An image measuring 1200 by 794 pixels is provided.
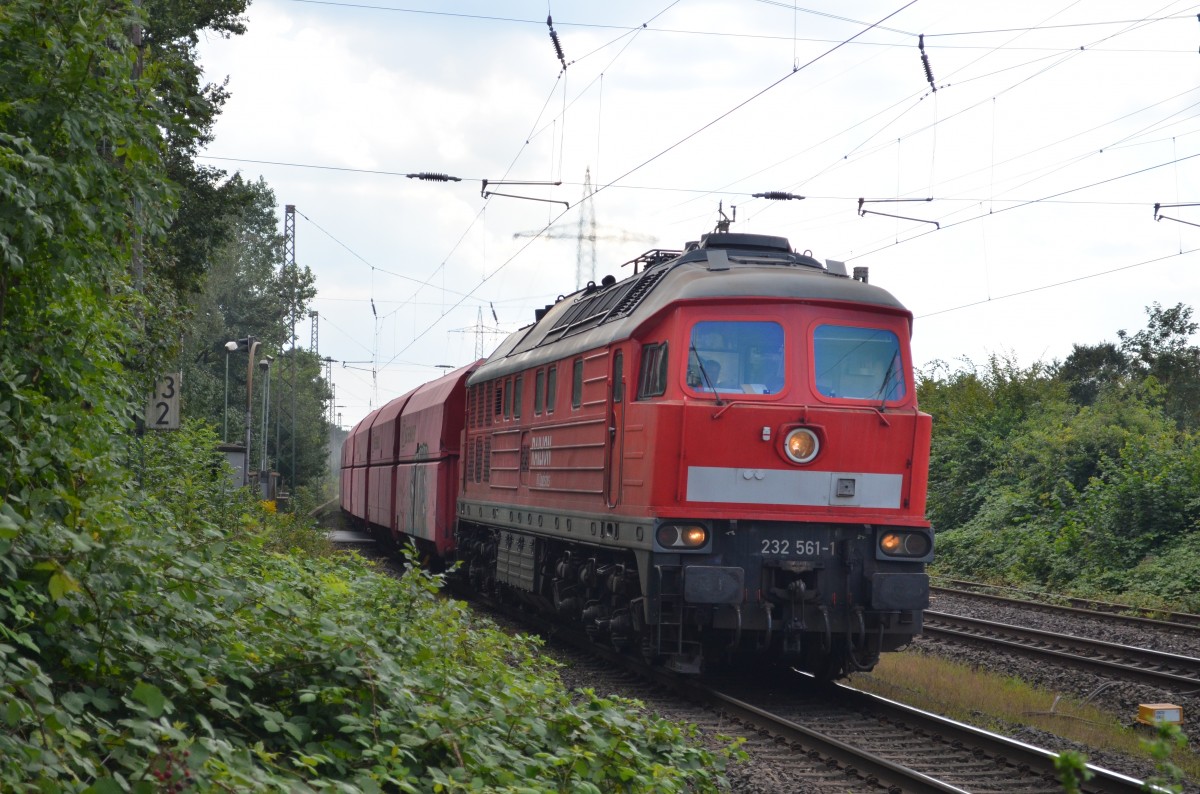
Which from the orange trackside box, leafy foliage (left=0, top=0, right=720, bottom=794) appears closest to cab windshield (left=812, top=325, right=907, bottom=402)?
the orange trackside box

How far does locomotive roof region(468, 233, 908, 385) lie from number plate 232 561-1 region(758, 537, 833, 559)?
6.95 ft

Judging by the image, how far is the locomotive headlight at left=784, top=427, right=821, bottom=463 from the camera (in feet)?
33.7

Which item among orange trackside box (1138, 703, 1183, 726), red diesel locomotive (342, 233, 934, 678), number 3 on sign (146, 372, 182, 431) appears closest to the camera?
orange trackside box (1138, 703, 1183, 726)

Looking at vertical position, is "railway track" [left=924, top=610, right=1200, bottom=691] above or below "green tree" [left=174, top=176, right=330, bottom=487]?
below

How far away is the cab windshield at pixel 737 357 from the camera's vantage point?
1038cm

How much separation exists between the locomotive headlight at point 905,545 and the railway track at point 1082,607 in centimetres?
697

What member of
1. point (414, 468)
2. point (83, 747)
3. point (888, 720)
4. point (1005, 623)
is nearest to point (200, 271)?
point (414, 468)

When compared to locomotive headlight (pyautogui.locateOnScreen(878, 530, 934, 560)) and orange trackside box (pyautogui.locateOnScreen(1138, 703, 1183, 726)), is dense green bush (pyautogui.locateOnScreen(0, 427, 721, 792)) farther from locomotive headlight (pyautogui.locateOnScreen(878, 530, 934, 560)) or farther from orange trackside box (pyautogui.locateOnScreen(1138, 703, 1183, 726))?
orange trackside box (pyautogui.locateOnScreen(1138, 703, 1183, 726))

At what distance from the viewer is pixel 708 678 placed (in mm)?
11562

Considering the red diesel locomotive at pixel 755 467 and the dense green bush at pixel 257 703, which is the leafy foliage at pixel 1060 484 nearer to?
the red diesel locomotive at pixel 755 467

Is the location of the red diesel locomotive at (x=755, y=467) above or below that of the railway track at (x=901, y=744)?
above

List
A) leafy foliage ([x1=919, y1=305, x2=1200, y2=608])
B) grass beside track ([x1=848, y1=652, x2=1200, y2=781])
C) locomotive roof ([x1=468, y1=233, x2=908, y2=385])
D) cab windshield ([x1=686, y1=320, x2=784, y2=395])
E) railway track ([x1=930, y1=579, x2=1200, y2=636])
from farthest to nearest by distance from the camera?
leafy foliage ([x1=919, y1=305, x2=1200, y2=608]) → railway track ([x1=930, y1=579, x2=1200, y2=636]) → locomotive roof ([x1=468, y1=233, x2=908, y2=385]) → cab windshield ([x1=686, y1=320, x2=784, y2=395]) → grass beside track ([x1=848, y1=652, x2=1200, y2=781])

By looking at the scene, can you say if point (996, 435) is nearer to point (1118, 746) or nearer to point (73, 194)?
point (1118, 746)

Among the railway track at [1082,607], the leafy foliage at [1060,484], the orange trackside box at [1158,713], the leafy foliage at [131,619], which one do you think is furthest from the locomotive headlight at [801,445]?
the leafy foliage at [1060,484]
